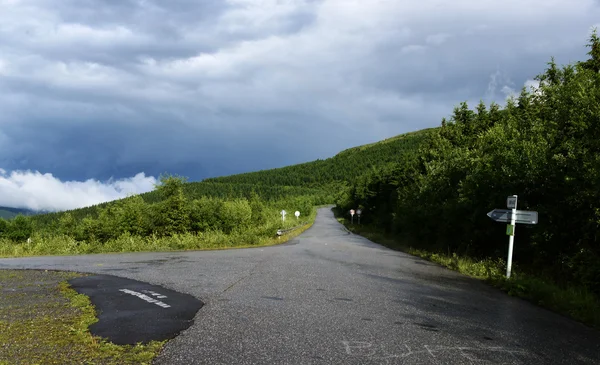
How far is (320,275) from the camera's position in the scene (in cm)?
1247

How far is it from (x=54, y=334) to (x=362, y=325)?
167 inches

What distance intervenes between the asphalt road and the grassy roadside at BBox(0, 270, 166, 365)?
1.79ft

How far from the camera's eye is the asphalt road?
17.4 feet

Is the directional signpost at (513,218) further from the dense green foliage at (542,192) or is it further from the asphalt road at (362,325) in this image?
the asphalt road at (362,325)

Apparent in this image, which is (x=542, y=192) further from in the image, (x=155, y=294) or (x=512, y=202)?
(x=155, y=294)

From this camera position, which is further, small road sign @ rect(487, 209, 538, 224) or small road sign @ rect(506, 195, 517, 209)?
small road sign @ rect(506, 195, 517, 209)

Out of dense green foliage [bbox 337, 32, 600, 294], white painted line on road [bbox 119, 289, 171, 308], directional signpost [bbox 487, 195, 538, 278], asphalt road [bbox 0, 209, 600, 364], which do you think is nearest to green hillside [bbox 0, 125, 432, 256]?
dense green foliage [bbox 337, 32, 600, 294]

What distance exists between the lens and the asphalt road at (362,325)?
5.30 metres

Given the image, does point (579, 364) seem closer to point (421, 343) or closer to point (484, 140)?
point (421, 343)

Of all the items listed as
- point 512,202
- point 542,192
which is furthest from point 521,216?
point 542,192

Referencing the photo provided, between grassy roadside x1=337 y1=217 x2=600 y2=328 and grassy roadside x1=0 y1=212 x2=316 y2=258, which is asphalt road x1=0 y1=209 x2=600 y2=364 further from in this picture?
grassy roadside x1=0 y1=212 x2=316 y2=258

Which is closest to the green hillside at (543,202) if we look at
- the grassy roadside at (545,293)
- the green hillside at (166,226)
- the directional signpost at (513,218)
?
the grassy roadside at (545,293)

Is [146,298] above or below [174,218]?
above

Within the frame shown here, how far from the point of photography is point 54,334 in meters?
5.88
